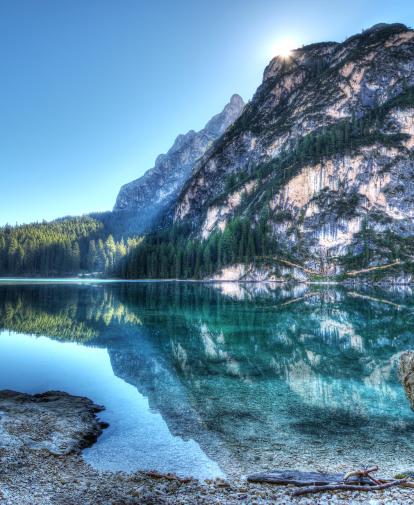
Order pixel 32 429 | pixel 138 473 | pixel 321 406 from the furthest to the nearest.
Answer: pixel 321 406 → pixel 32 429 → pixel 138 473

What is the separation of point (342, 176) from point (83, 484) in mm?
158876

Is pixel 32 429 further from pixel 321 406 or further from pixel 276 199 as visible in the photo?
pixel 276 199

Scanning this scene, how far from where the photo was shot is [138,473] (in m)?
9.92

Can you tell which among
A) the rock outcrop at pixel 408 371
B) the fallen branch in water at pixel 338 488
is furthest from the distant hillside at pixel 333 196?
the fallen branch in water at pixel 338 488

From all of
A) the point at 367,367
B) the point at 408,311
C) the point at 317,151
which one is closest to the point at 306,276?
the point at 317,151

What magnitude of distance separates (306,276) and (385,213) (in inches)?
1680

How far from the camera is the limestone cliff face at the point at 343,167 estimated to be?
13675cm

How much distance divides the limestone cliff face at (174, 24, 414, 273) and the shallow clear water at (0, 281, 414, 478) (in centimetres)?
10442

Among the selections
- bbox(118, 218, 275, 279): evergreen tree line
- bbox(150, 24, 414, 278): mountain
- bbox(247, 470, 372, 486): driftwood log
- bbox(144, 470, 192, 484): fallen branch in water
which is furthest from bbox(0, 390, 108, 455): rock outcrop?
bbox(118, 218, 275, 279): evergreen tree line

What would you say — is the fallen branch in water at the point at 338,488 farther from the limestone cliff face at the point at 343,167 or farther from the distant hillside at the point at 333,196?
the limestone cliff face at the point at 343,167

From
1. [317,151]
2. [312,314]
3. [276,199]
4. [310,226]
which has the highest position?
[317,151]

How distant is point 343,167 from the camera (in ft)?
496

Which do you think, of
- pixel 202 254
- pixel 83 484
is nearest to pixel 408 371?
pixel 83 484

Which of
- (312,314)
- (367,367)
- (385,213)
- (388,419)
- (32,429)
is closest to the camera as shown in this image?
(32,429)
